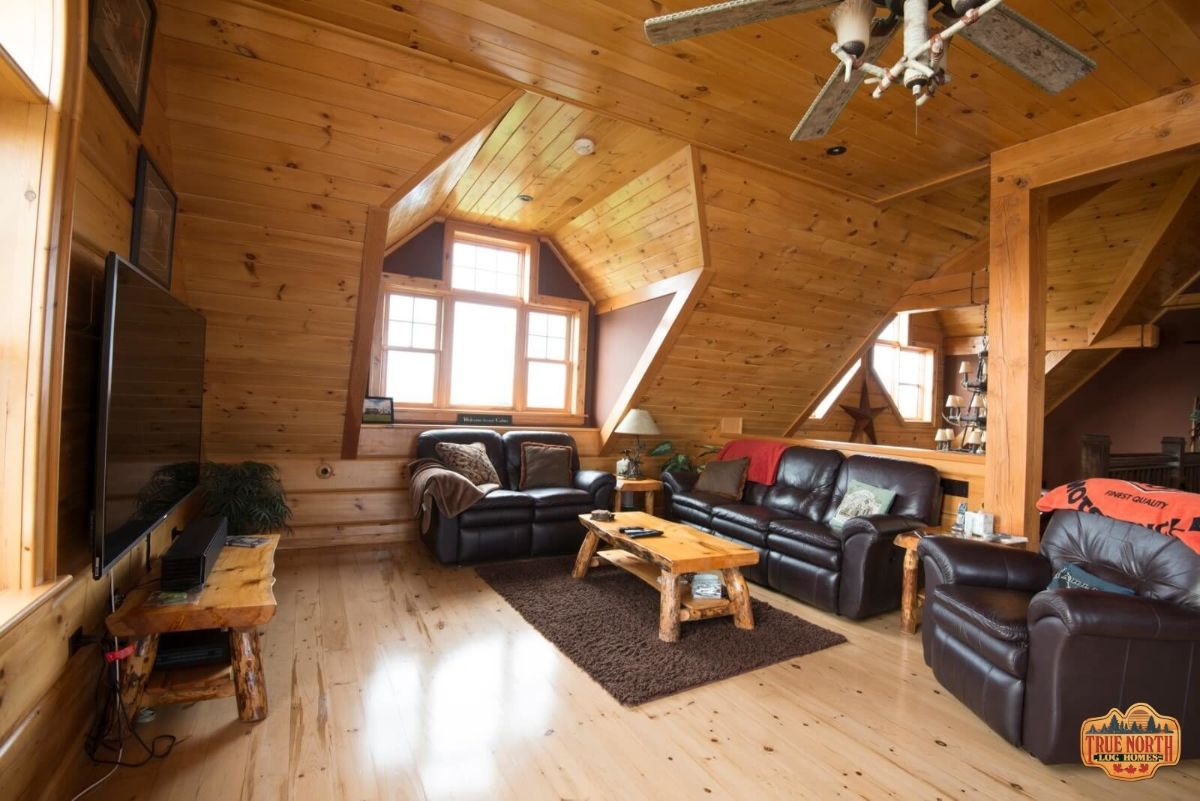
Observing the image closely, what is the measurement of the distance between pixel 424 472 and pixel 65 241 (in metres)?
2.73

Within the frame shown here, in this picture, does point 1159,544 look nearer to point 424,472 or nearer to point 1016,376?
point 1016,376

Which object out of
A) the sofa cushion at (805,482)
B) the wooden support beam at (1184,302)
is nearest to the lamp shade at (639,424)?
the sofa cushion at (805,482)

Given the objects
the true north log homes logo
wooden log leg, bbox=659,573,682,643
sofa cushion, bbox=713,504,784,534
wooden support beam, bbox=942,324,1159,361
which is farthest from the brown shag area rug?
wooden support beam, bbox=942,324,1159,361

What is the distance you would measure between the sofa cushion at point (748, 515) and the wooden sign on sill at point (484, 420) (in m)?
2.14

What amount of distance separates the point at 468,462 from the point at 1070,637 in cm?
362

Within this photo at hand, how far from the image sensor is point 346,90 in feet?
8.59

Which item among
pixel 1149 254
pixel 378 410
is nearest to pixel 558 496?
pixel 378 410

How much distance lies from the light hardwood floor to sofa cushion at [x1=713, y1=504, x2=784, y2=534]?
1.06 meters

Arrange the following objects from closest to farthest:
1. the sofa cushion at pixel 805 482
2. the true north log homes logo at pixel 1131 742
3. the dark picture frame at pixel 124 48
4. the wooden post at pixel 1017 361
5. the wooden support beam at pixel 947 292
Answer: the dark picture frame at pixel 124 48, the true north log homes logo at pixel 1131 742, the wooden post at pixel 1017 361, the sofa cushion at pixel 805 482, the wooden support beam at pixel 947 292

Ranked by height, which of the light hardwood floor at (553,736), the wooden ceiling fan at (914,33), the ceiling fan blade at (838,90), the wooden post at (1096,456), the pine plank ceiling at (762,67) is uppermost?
the pine plank ceiling at (762,67)

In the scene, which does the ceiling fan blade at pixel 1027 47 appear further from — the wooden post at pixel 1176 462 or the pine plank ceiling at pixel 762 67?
the wooden post at pixel 1176 462

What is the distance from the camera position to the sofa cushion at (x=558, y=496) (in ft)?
13.8

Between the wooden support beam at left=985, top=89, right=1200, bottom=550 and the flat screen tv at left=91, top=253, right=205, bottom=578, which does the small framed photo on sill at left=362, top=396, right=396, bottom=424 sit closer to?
the flat screen tv at left=91, top=253, right=205, bottom=578

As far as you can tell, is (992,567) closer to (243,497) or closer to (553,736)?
(553,736)
